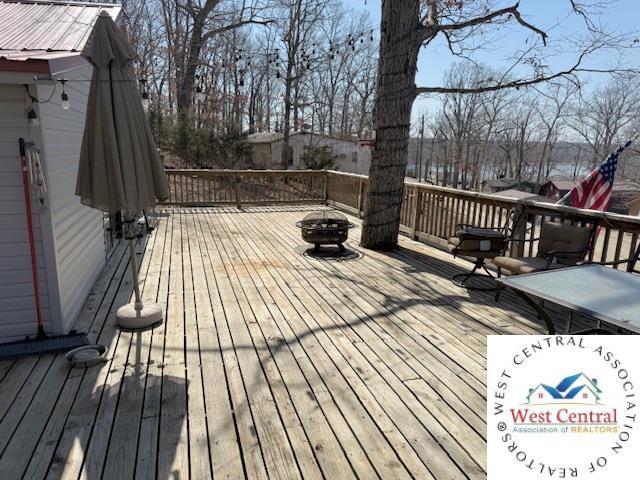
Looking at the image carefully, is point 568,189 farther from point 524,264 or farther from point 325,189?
point 524,264

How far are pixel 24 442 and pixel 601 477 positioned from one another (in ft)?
8.25

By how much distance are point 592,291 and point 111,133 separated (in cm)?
307

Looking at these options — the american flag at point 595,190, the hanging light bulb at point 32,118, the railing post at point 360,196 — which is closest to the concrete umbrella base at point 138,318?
the hanging light bulb at point 32,118

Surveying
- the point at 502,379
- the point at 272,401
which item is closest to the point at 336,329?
the point at 272,401

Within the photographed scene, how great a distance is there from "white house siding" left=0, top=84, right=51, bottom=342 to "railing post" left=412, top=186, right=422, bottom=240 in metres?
4.98

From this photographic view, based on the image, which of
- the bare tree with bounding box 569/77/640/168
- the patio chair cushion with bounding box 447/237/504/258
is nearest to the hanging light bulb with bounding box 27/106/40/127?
the patio chair cushion with bounding box 447/237/504/258

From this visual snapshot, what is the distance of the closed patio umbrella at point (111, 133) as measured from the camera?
2975 millimetres

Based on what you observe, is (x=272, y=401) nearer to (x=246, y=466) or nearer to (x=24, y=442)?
(x=246, y=466)

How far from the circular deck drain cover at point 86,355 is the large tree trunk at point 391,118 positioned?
160 inches

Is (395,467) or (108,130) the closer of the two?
(395,467)

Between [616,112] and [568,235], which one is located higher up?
[616,112]

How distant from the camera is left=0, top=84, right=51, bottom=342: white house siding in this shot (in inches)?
118

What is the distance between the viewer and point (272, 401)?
2.57 meters

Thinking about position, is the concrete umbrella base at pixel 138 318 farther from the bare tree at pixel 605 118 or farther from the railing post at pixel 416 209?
the bare tree at pixel 605 118
